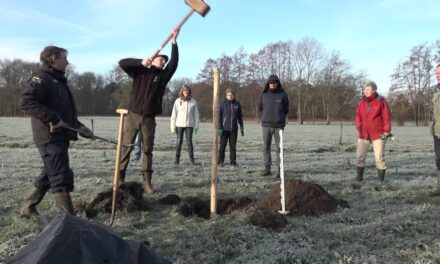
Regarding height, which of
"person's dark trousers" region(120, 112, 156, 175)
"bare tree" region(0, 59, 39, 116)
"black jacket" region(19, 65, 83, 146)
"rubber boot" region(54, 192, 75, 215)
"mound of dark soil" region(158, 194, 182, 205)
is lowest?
"mound of dark soil" region(158, 194, 182, 205)

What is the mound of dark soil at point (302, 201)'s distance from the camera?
18.7 ft

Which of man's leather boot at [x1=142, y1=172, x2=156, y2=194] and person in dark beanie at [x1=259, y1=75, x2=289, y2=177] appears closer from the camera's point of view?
man's leather boot at [x1=142, y1=172, x2=156, y2=194]

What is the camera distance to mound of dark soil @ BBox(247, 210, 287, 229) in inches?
190

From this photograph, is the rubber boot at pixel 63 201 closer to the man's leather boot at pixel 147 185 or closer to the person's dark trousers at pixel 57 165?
the person's dark trousers at pixel 57 165

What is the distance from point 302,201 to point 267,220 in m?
1.12

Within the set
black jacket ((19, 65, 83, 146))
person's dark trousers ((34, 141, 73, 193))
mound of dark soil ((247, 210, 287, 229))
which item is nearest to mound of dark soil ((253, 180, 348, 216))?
mound of dark soil ((247, 210, 287, 229))

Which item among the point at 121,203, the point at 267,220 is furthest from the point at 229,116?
the point at 267,220

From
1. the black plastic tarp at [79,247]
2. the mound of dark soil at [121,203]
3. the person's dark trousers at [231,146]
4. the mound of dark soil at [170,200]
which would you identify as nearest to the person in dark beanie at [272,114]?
the person's dark trousers at [231,146]

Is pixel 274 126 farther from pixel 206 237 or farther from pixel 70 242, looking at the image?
pixel 70 242

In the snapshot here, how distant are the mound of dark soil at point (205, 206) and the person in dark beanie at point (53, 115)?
1479 mm

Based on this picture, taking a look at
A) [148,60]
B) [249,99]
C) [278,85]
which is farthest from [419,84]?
[148,60]

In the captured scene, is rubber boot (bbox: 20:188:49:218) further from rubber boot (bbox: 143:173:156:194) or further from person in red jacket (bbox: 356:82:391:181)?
person in red jacket (bbox: 356:82:391:181)

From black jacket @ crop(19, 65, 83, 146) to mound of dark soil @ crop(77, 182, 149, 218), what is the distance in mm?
1056

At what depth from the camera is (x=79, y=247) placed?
2473mm
